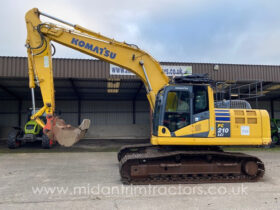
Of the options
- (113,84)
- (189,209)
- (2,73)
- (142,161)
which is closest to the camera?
(189,209)

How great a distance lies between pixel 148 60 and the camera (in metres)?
7.62

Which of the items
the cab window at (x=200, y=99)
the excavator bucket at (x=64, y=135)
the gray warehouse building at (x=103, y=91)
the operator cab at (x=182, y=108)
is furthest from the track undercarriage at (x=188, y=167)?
the gray warehouse building at (x=103, y=91)

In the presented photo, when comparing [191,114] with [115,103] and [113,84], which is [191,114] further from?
[115,103]

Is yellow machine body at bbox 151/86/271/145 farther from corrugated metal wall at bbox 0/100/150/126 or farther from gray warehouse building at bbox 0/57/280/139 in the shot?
corrugated metal wall at bbox 0/100/150/126

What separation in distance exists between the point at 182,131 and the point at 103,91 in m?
13.4

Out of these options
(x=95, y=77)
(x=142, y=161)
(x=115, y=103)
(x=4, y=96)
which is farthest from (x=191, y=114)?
(x=4, y=96)

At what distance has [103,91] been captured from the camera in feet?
62.2

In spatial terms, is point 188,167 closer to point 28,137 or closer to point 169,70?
point 169,70

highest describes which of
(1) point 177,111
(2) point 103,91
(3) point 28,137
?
(2) point 103,91

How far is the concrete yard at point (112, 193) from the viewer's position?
4703mm

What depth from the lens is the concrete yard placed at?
Result: 4.70 meters

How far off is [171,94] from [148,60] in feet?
5.72
